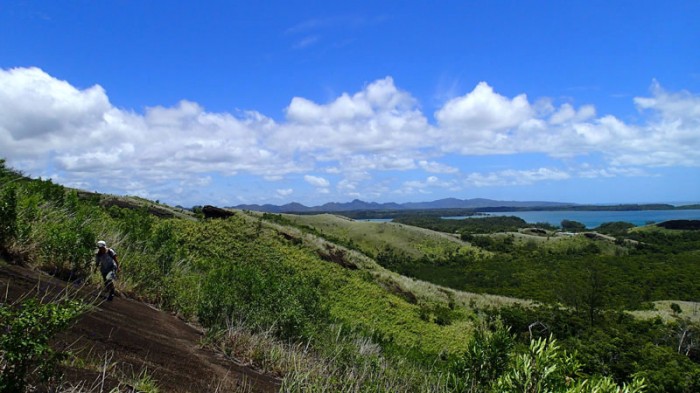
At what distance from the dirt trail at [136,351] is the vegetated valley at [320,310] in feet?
0.40

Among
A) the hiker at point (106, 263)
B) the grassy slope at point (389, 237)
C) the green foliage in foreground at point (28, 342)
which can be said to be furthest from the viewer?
the grassy slope at point (389, 237)

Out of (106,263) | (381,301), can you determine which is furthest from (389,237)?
(106,263)

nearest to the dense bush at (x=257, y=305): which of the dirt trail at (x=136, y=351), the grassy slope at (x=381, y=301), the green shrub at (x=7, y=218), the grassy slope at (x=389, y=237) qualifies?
the dirt trail at (x=136, y=351)

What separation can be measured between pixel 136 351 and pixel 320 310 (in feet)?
32.6

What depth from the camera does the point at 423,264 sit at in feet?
294

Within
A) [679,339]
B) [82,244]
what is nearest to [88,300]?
[82,244]

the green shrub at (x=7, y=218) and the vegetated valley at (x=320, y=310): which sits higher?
the green shrub at (x=7, y=218)

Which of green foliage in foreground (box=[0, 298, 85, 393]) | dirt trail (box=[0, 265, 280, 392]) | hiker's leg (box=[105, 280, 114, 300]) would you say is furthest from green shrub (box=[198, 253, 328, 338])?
green foliage in foreground (box=[0, 298, 85, 393])

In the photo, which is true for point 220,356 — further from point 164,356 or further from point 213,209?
point 213,209

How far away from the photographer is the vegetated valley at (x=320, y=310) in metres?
5.03

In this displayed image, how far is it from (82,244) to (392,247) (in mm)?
88922

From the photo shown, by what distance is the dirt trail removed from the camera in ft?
18.6

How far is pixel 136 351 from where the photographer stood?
6820 mm

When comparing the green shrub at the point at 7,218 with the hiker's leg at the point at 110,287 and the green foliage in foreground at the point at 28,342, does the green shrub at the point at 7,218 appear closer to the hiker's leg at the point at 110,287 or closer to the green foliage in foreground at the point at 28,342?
the hiker's leg at the point at 110,287
